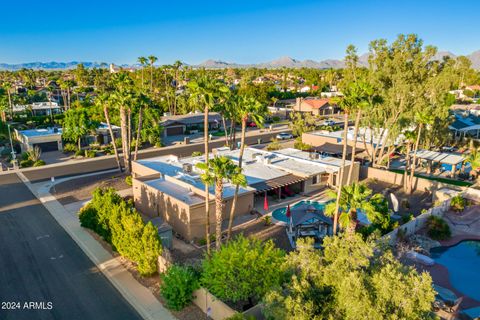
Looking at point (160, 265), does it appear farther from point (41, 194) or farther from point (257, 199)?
point (41, 194)

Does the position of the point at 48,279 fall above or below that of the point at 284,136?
below

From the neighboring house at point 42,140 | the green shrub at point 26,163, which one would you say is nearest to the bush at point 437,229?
the green shrub at point 26,163

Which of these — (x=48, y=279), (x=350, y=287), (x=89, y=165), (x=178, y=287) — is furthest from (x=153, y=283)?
(x=89, y=165)

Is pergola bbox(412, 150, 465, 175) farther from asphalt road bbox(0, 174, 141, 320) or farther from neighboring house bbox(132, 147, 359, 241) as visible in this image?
asphalt road bbox(0, 174, 141, 320)

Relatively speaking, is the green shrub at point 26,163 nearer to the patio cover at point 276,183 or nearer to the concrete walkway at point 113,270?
the concrete walkway at point 113,270

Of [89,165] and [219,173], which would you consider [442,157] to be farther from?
[89,165]

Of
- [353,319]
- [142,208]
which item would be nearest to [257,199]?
[142,208]
